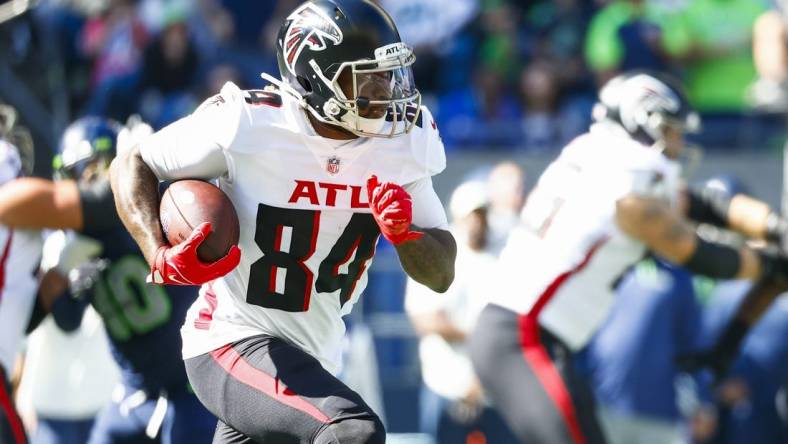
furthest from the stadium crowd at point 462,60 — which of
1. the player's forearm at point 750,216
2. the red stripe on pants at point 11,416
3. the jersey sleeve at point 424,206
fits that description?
the jersey sleeve at point 424,206

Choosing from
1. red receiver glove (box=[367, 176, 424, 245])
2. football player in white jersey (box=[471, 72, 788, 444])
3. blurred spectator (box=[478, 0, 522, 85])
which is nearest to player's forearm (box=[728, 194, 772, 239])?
football player in white jersey (box=[471, 72, 788, 444])

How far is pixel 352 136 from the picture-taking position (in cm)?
384

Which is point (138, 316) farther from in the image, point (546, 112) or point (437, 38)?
point (437, 38)

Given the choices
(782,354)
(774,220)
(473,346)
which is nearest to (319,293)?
(473,346)

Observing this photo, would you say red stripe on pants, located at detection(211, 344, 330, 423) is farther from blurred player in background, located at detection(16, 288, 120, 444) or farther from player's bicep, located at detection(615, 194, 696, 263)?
blurred player in background, located at detection(16, 288, 120, 444)

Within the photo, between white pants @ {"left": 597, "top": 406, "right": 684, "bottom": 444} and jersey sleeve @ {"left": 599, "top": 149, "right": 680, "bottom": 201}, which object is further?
white pants @ {"left": 597, "top": 406, "right": 684, "bottom": 444}

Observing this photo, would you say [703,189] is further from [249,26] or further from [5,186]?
[249,26]

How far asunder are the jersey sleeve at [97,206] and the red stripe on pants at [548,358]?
151cm

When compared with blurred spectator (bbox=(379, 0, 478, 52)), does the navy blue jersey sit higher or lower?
lower

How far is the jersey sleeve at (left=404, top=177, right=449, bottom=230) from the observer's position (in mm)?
3895

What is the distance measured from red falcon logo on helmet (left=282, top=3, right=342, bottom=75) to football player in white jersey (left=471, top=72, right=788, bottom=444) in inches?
59.1

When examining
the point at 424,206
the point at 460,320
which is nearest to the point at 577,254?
the point at 424,206

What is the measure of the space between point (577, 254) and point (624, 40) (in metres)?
4.73

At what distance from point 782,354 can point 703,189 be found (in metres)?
2.01
